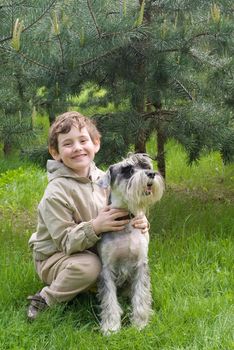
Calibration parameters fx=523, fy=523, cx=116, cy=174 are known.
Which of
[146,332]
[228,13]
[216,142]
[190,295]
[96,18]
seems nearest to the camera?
[146,332]

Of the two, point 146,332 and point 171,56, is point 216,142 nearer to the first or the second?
point 171,56

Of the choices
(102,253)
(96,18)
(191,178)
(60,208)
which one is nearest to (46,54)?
(96,18)

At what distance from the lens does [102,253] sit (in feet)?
11.3

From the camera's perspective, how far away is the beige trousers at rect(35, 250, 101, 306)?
3.43m

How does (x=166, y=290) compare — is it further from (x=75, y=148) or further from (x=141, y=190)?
(x=75, y=148)

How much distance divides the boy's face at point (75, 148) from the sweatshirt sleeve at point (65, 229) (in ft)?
0.97

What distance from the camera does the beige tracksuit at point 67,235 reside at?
3424 mm

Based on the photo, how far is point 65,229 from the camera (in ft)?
11.3

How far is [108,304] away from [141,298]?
225 mm

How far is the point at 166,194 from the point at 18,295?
A: 113 inches

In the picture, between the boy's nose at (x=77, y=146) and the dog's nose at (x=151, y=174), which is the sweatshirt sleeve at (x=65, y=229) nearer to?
the boy's nose at (x=77, y=146)

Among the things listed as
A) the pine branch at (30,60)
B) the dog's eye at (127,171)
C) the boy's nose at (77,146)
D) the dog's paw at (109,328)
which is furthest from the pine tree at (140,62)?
the dog's paw at (109,328)

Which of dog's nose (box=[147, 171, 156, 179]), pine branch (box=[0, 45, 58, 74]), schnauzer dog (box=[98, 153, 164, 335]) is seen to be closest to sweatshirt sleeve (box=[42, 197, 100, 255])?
schnauzer dog (box=[98, 153, 164, 335])

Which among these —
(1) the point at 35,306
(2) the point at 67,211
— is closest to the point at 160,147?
(2) the point at 67,211
